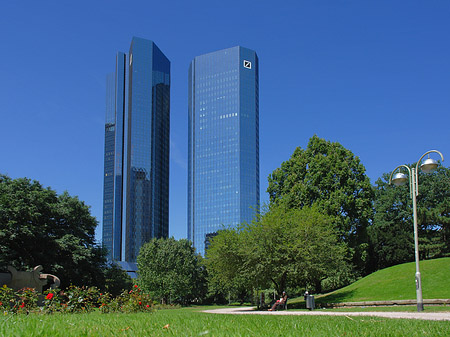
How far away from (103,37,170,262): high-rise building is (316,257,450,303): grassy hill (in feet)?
492

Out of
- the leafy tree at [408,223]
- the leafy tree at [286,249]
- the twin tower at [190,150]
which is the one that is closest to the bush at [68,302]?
the leafy tree at [286,249]

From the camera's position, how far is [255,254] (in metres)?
28.0

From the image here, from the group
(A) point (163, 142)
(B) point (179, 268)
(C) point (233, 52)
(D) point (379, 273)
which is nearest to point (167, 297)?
(B) point (179, 268)

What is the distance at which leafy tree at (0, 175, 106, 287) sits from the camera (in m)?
32.2

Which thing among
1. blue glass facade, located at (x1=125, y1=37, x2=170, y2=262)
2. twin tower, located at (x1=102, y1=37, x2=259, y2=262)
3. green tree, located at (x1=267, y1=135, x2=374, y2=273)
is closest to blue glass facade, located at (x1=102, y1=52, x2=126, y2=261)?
twin tower, located at (x1=102, y1=37, x2=259, y2=262)

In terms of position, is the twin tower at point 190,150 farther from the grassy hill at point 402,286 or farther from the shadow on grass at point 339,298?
the shadow on grass at point 339,298

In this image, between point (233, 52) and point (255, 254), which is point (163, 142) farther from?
point (255, 254)

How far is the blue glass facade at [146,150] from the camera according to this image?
178000mm

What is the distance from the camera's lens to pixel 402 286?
28625 mm

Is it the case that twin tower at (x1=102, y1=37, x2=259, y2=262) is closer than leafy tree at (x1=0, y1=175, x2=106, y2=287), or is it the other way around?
leafy tree at (x1=0, y1=175, x2=106, y2=287)

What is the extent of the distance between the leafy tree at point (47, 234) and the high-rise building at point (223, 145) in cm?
13379

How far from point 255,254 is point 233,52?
17532 cm

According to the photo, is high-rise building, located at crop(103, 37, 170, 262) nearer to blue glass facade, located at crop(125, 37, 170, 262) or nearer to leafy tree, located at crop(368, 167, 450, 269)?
blue glass facade, located at crop(125, 37, 170, 262)

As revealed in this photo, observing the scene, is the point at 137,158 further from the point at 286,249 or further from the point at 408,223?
the point at 286,249
